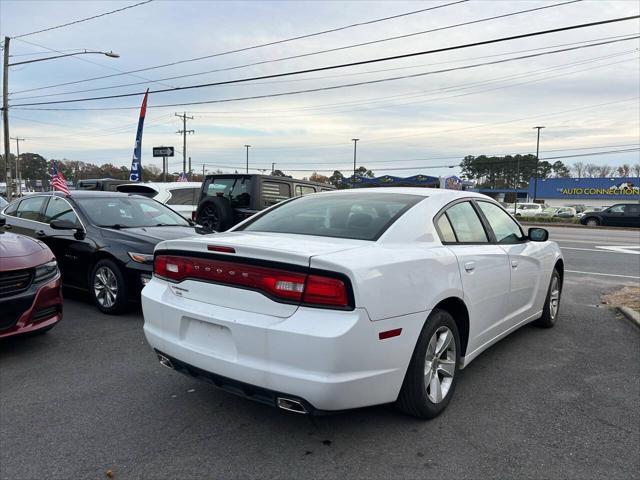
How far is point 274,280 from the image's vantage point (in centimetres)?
275

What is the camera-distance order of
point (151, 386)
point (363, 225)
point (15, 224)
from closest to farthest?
1. point (363, 225)
2. point (151, 386)
3. point (15, 224)

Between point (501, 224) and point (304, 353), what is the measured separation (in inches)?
109

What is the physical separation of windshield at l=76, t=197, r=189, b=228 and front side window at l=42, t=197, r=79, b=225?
0.17 meters

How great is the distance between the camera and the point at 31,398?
3574mm

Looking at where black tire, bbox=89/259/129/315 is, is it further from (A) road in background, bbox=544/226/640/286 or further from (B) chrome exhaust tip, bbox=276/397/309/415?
(A) road in background, bbox=544/226/640/286

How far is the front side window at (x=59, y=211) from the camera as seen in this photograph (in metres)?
6.58

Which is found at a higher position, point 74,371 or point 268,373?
point 268,373

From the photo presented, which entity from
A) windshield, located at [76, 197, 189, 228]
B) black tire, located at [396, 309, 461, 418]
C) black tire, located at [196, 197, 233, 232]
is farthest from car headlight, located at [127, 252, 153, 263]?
black tire, located at [396, 309, 461, 418]

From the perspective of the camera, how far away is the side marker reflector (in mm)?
2706

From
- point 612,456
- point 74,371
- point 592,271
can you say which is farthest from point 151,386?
point 592,271

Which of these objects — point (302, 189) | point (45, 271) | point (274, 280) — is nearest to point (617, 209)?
point (302, 189)

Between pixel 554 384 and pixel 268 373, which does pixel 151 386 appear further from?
pixel 554 384

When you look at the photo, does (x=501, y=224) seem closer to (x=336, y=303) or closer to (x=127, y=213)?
(x=336, y=303)

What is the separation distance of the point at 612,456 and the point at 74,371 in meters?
3.91
